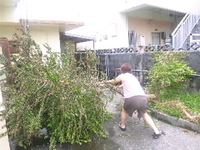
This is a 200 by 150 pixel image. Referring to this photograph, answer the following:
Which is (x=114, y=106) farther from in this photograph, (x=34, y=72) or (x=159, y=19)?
(x=159, y=19)

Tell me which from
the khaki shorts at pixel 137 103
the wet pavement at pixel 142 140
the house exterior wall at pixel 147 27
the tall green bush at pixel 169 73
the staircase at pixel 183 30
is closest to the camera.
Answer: the wet pavement at pixel 142 140

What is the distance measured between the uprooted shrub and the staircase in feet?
20.8

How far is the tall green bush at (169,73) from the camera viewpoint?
517 centimetres

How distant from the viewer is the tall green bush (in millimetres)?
5168

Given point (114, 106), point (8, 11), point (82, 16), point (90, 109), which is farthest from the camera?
point (82, 16)

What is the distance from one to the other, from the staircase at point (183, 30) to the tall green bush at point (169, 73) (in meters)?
3.45

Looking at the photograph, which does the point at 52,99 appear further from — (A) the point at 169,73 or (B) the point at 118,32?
(B) the point at 118,32

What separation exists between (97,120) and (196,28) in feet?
31.0

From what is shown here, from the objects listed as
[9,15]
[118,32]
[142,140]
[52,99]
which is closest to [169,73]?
[142,140]

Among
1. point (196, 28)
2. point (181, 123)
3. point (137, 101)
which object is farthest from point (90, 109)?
point (196, 28)

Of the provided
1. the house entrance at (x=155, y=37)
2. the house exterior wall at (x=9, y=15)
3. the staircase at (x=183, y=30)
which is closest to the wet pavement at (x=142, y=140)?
the house exterior wall at (x=9, y=15)

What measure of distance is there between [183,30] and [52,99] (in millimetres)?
8523

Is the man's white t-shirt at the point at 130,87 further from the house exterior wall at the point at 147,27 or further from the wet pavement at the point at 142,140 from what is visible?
the house exterior wall at the point at 147,27

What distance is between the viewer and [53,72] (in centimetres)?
358
